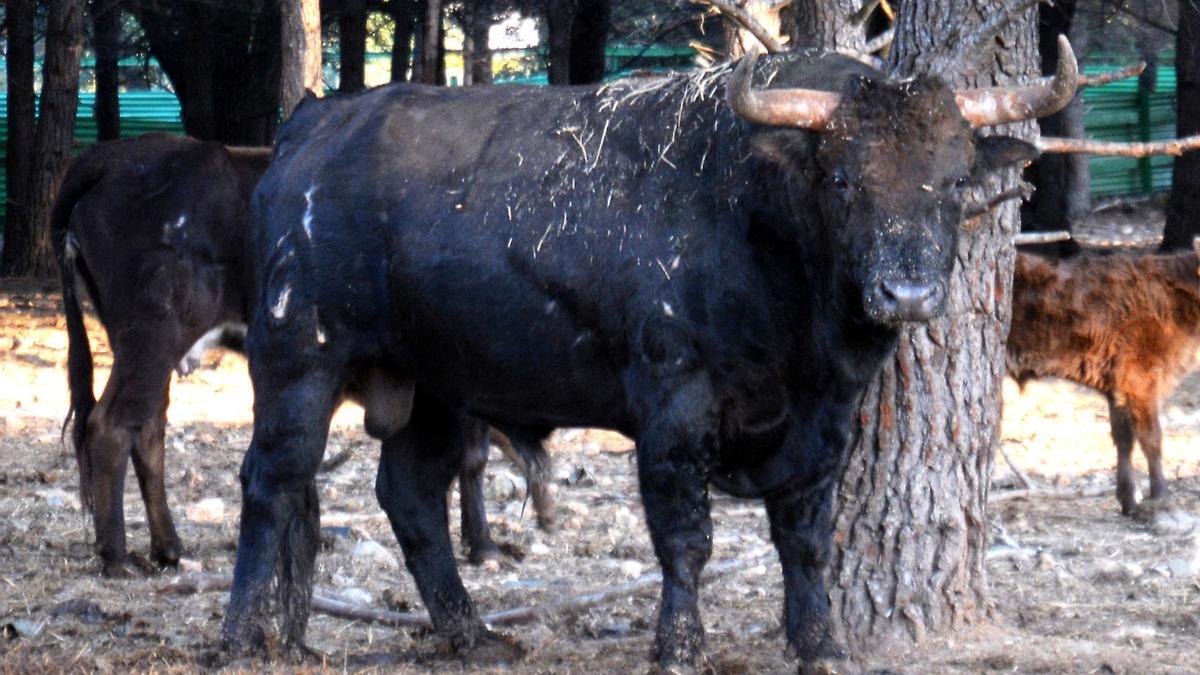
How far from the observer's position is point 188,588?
21.7 feet

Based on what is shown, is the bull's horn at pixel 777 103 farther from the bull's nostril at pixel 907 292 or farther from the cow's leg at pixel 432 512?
the cow's leg at pixel 432 512

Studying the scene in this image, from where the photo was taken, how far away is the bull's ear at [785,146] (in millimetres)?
4875

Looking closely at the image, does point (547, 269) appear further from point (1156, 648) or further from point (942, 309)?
point (1156, 648)

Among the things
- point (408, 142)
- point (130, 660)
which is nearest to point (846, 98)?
point (408, 142)

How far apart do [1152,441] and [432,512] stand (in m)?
5.39

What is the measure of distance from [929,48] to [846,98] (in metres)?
0.84

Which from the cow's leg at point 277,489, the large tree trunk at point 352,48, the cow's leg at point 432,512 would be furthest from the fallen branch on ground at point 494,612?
the large tree trunk at point 352,48

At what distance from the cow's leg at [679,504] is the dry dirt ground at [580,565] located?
0.98 feet

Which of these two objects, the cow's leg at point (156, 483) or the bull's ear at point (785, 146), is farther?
the cow's leg at point (156, 483)

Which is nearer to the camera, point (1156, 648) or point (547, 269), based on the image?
point (547, 269)

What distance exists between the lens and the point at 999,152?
4984 millimetres

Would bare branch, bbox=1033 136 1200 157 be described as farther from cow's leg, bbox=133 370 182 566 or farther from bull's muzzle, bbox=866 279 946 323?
cow's leg, bbox=133 370 182 566

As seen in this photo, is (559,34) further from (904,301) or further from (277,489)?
(904,301)

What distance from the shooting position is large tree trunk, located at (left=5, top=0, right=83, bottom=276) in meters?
17.7
